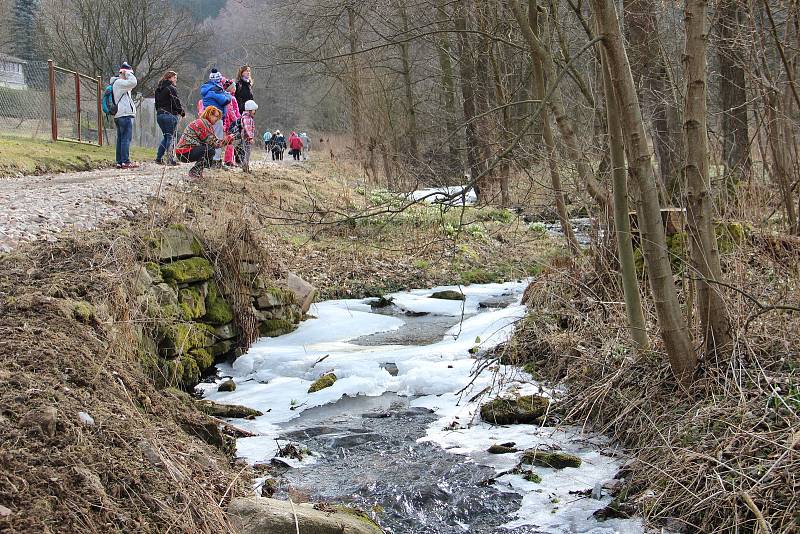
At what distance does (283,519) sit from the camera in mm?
3639

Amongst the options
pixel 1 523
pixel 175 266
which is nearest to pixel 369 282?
pixel 175 266

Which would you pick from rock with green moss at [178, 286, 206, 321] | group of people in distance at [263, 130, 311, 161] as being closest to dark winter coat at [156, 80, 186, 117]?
rock with green moss at [178, 286, 206, 321]

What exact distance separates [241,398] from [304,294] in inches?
131

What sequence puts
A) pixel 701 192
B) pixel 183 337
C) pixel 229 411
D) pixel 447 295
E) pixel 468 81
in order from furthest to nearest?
1. pixel 468 81
2. pixel 447 295
3. pixel 183 337
4. pixel 229 411
5. pixel 701 192

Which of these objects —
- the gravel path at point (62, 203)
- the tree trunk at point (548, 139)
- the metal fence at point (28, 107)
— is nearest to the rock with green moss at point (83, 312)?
the gravel path at point (62, 203)

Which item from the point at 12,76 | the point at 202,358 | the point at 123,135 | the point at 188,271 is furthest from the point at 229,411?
the point at 12,76

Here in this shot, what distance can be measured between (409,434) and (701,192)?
2718 mm

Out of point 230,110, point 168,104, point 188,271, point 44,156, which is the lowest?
point 188,271

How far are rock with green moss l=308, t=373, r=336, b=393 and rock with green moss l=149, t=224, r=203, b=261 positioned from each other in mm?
1821

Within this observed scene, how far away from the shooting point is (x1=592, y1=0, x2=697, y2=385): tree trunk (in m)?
A: 4.71

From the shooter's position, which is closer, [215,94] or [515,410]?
[515,410]

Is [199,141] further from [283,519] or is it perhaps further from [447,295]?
[283,519]

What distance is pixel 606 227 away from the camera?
7.04 m

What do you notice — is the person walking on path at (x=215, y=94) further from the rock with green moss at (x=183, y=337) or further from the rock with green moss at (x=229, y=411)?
the rock with green moss at (x=229, y=411)
